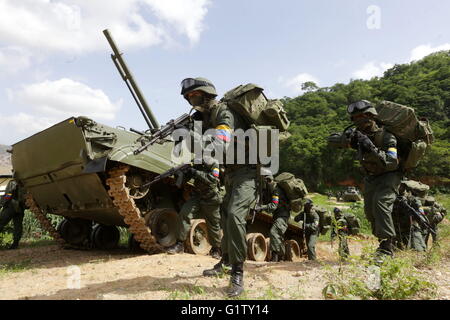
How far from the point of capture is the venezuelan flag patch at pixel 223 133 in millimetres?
3428

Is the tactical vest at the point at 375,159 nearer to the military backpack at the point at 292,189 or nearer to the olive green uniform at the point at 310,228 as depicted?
the military backpack at the point at 292,189

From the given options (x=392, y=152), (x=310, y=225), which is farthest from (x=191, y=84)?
(x=310, y=225)

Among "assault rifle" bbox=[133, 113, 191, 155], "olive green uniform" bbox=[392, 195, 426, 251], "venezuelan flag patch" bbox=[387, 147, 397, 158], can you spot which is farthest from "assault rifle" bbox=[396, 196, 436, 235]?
"assault rifle" bbox=[133, 113, 191, 155]

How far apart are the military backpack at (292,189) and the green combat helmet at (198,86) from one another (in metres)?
4.70

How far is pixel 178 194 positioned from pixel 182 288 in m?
4.29

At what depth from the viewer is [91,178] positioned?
20.0 feet

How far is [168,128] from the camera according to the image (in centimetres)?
645

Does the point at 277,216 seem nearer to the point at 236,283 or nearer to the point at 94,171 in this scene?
the point at 94,171

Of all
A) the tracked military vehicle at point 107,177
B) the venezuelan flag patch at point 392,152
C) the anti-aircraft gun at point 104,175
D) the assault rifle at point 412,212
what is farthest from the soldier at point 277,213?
A: the venezuelan flag patch at point 392,152

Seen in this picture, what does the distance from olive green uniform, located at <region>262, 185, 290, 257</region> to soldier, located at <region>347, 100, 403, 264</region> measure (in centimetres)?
328

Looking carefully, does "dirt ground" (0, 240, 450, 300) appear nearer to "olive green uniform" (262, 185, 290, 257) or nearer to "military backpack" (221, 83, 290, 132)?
"military backpack" (221, 83, 290, 132)

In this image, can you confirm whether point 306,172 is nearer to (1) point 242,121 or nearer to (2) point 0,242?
(2) point 0,242
